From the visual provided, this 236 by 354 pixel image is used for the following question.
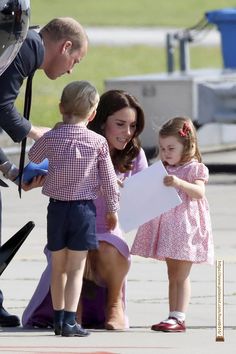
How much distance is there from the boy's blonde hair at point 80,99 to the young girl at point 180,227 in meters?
0.54

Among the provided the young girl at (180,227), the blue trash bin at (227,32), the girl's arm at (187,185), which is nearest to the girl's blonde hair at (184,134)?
the young girl at (180,227)

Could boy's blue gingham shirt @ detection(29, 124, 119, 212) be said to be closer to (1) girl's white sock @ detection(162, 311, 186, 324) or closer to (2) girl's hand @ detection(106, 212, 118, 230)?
(2) girl's hand @ detection(106, 212, 118, 230)

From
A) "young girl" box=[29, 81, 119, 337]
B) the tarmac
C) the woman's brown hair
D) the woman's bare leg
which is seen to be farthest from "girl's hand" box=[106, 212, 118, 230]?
the tarmac

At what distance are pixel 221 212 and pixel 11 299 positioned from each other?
16.6 feet

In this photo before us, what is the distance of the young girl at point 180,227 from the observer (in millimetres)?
7555

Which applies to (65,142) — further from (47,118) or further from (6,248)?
(47,118)

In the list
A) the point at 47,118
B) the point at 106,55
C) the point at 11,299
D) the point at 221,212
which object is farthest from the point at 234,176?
the point at 106,55

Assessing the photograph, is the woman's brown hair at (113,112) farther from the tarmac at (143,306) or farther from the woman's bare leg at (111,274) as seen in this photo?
the tarmac at (143,306)

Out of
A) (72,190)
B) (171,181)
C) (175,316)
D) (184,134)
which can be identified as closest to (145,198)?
(171,181)

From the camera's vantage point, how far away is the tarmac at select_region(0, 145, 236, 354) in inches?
275

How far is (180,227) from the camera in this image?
760cm

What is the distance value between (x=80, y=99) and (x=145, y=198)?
2.18 ft

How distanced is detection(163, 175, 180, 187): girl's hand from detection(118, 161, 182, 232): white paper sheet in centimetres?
2

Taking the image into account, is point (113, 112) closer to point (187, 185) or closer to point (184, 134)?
point (184, 134)
